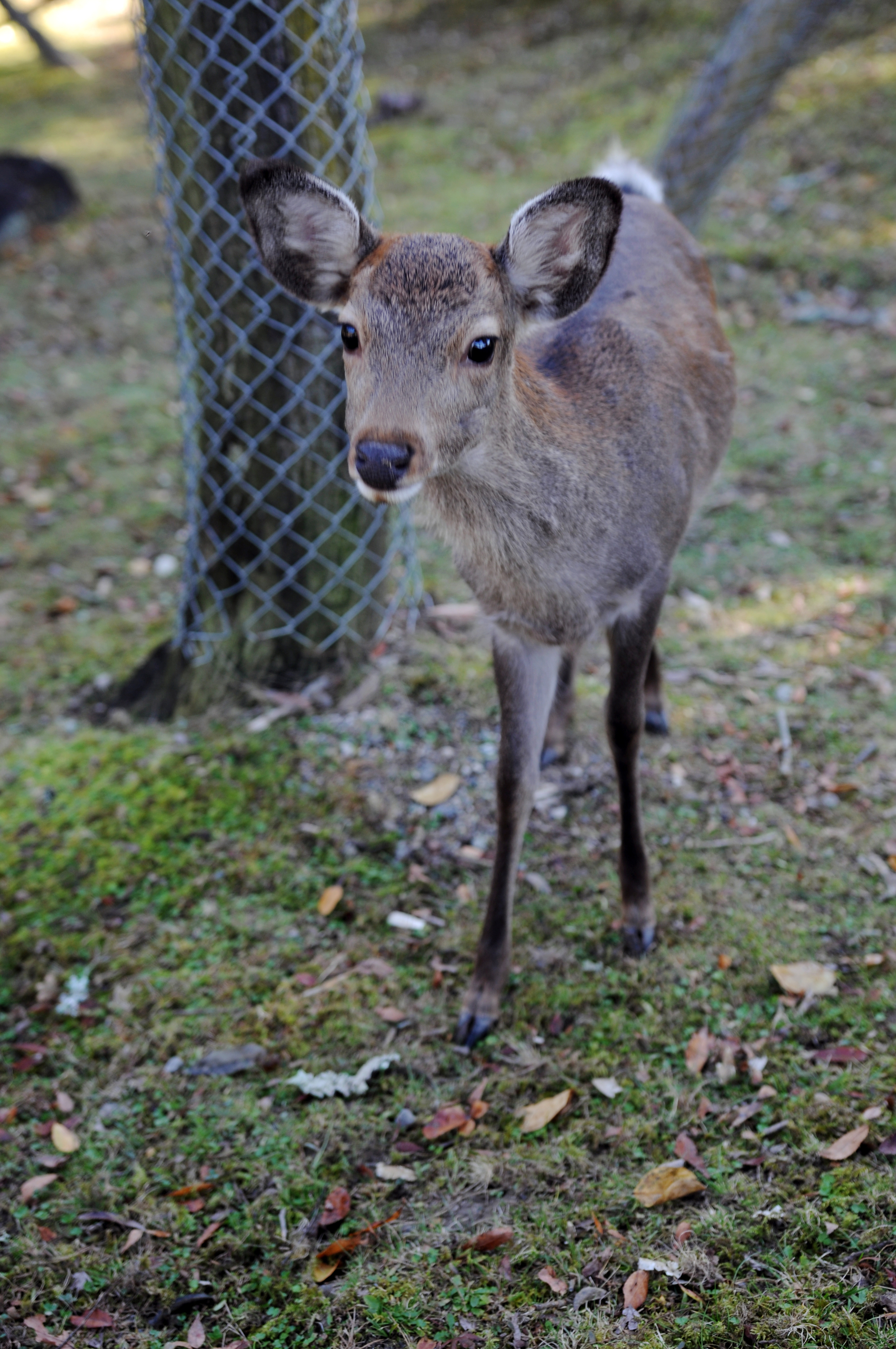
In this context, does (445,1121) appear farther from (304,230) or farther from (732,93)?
(732,93)

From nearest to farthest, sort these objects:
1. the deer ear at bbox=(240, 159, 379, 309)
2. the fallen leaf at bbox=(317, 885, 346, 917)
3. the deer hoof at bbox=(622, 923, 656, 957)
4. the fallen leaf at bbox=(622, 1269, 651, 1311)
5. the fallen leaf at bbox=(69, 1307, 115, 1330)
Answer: the fallen leaf at bbox=(622, 1269, 651, 1311), the fallen leaf at bbox=(69, 1307, 115, 1330), the deer ear at bbox=(240, 159, 379, 309), the deer hoof at bbox=(622, 923, 656, 957), the fallen leaf at bbox=(317, 885, 346, 917)

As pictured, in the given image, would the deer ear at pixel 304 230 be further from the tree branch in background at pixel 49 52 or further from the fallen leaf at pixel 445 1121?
the tree branch in background at pixel 49 52

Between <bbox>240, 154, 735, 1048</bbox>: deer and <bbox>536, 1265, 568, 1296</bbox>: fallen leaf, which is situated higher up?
<bbox>240, 154, 735, 1048</bbox>: deer

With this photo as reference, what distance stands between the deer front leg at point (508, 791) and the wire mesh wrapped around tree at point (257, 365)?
1.19 m

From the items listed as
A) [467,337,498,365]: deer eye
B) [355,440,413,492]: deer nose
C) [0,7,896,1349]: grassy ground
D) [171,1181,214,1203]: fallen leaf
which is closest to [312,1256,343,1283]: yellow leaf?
[0,7,896,1349]: grassy ground

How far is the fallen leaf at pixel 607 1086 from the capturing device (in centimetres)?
265

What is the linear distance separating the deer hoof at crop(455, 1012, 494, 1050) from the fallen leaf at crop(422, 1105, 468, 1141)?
0.67ft

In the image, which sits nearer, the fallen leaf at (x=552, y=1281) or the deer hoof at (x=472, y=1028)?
the fallen leaf at (x=552, y=1281)

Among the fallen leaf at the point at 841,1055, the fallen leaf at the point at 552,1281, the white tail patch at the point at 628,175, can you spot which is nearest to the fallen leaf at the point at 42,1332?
the fallen leaf at the point at 552,1281

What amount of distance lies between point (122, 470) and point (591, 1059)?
445 cm

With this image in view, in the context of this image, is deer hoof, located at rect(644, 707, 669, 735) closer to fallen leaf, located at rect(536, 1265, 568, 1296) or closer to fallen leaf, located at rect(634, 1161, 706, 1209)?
fallen leaf, located at rect(634, 1161, 706, 1209)

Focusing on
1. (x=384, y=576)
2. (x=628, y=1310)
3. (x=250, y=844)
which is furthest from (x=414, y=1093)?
(x=384, y=576)

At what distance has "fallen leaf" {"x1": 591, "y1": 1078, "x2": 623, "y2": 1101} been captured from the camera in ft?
8.70

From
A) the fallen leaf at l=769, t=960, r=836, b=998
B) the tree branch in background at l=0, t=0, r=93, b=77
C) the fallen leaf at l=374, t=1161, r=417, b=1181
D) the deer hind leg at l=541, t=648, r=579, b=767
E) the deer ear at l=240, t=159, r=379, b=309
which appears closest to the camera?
the deer ear at l=240, t=159, r=379, b=309
